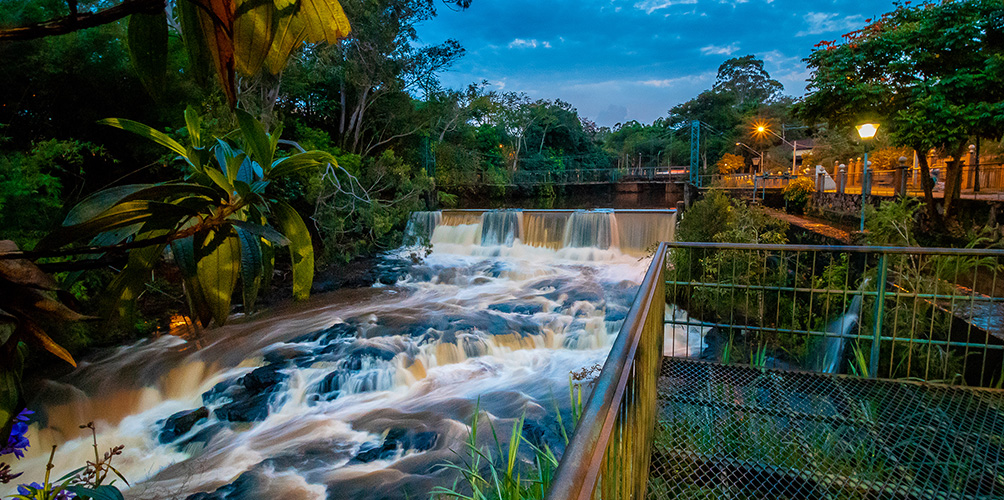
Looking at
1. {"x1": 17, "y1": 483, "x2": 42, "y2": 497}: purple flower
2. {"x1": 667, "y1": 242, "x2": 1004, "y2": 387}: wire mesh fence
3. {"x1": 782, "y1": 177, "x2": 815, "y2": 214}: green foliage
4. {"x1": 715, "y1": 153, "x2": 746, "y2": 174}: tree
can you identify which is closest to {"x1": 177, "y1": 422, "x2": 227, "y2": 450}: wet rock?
{"x1": 17, "y1": 483, "x2": 42, "y2": 497}: purple flower

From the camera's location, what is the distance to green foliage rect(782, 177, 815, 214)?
16641mm

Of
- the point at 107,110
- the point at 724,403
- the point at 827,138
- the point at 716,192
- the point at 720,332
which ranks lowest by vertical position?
the point at 720,332

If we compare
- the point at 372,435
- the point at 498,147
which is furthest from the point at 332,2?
the point at 498,147

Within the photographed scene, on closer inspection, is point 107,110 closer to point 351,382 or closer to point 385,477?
point 351,382

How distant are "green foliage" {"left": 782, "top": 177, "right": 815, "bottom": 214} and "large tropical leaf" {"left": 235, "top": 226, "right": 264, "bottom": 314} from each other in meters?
18.5

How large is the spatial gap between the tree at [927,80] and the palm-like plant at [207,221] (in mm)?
11219

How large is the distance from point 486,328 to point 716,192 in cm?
539

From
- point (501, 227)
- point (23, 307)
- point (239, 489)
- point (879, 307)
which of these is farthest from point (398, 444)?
point (501, 227)

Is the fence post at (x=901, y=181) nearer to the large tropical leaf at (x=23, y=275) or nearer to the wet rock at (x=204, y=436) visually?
the wet rock at (x=204, y=436)

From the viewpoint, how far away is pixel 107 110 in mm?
9914

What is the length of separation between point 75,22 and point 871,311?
6564mm

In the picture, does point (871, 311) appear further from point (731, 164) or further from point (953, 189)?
point (731, 164)

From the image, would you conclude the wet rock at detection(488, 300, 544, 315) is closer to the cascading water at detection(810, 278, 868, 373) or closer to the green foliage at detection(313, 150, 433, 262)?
the green foliage at detection(313, 150, 433, 262)

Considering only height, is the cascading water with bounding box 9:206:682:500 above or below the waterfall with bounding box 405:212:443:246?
below
